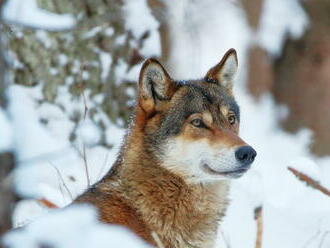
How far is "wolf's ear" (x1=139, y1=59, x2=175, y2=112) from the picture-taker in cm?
461

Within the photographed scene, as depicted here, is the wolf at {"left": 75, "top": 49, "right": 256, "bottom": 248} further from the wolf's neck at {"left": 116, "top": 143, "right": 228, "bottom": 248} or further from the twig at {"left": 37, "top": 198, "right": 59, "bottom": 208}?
the twig at {"left": 37, "top": 198, "right": 59, "bottom": 208}

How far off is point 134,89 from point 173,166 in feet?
11.9

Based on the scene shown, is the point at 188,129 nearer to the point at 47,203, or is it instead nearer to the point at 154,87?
the point at 154,87

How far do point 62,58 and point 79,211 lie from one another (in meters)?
5.56

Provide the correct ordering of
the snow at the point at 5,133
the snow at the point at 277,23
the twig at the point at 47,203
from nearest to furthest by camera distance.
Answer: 1. the snow at the point at 5,133
2. the twig at the point at 47,203
3. the snow at the point at 277,23

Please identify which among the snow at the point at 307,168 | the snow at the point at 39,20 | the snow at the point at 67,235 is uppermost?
the snow at the point at 39,20

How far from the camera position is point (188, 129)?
15.2 ft

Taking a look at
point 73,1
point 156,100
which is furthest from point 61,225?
point 73,1

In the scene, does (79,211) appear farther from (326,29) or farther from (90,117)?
(326,29)

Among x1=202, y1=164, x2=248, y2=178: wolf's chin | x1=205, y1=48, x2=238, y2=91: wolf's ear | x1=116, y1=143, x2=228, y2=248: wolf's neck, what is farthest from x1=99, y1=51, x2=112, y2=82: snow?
x1=202, y1=164, x2=248, y2=178: wolf's chin

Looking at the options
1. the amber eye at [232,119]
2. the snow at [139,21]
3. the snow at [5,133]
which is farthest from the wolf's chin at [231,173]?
the snow at [139,21]

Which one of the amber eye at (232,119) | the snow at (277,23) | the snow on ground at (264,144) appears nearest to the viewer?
the amber eye at (232,119)

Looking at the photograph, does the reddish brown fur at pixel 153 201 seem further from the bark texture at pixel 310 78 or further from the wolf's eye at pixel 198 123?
the bark texture at pixel 310 78

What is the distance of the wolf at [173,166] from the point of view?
174 inches
